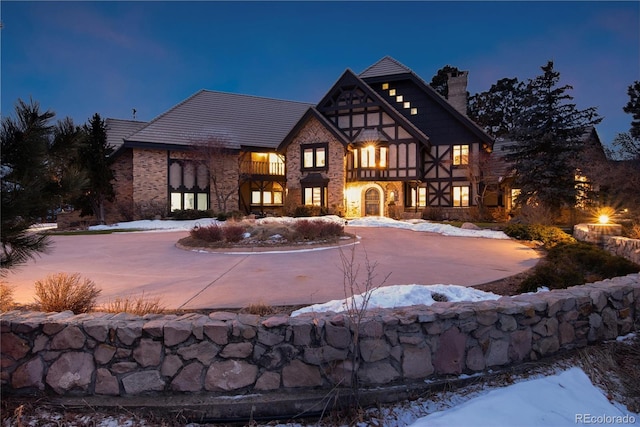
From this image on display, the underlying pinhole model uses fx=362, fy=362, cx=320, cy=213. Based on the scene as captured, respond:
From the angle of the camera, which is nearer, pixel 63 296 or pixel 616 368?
pixel 616 368

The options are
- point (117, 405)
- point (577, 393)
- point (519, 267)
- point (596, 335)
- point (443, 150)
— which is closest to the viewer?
point (117, 405)

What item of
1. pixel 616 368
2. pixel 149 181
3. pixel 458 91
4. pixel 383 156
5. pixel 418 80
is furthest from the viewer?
pixel 458 91

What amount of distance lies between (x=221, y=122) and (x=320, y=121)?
921cm

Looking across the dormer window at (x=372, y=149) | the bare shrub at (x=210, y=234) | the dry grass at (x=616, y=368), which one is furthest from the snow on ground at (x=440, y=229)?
the dry grass at (x=616, y=368)

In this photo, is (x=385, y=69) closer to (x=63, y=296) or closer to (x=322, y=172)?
(x=322, y=172)

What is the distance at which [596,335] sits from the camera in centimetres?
449

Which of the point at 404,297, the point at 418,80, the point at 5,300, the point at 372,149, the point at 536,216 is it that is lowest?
the point at 404,297

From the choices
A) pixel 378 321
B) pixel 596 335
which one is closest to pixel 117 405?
pixel 378 321

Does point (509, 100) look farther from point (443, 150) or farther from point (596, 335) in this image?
point (596, 335)

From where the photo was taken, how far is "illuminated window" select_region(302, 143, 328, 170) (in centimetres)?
2705

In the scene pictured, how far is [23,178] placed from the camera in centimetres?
336

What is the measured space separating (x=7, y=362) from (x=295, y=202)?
24548 mm

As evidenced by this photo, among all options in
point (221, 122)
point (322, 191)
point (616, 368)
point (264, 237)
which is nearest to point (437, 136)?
point (322, 191)

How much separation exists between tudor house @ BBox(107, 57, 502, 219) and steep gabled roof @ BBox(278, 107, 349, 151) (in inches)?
2.9
